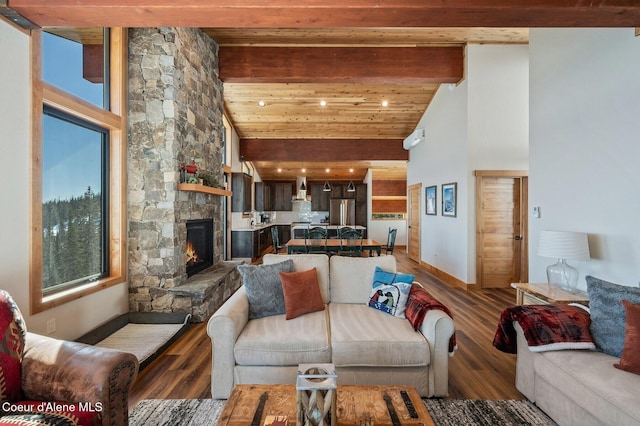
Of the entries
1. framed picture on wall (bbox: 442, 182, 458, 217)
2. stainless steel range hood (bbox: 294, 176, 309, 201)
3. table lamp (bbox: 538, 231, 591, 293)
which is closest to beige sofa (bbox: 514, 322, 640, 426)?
table lamp (bbox: 538, 231, 591, 293)

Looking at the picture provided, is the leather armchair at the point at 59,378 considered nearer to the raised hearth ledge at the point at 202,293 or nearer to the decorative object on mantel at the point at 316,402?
the decorative object on mantel at the point at 316,402

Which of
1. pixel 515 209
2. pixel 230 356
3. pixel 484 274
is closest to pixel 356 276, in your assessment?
pixel 230 356

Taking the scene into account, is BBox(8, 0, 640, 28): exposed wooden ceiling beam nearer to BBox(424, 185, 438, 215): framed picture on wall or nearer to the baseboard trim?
the baseboard trim

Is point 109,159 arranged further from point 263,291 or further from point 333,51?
point 333,51

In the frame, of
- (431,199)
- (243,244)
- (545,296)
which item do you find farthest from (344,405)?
(243,244)

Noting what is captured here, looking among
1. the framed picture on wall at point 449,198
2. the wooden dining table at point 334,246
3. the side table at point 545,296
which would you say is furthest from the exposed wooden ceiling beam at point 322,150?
the side table at point 545,296

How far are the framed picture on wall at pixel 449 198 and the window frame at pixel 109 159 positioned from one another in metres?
5.11

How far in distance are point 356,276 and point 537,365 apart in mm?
1485

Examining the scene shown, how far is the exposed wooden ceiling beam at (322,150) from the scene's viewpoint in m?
8.20

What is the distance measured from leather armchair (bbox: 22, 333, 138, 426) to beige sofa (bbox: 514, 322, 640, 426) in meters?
2.49

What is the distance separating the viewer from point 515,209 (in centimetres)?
527

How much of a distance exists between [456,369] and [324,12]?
123 inches

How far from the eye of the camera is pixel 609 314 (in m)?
2.02

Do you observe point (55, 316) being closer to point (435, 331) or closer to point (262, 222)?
point (435, 331)
